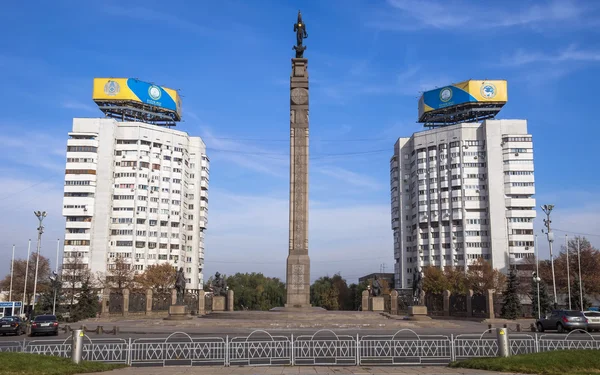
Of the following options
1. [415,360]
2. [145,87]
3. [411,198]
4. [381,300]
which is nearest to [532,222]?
[411,198]

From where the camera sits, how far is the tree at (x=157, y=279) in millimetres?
72125

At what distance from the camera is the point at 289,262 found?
3541 cm

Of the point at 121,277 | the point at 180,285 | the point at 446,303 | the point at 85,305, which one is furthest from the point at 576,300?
the point at 121,277

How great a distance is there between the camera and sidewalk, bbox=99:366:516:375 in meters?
12.2

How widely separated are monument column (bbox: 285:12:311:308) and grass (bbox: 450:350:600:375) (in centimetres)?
2238

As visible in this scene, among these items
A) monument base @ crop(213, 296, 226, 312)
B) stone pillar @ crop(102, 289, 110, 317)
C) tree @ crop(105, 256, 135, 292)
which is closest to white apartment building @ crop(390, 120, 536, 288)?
tree @ crop(105, 256, 135, 292)

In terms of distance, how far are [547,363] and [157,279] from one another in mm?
66500

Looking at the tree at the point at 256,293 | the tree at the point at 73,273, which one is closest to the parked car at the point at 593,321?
the tree at the point at 73,273

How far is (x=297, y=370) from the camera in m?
12.8

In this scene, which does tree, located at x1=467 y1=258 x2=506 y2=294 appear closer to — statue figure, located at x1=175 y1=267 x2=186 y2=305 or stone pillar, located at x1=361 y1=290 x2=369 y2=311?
stone pillar, located at x1=361 y1=290 x2=369 y2=311

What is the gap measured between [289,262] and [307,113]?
10755mm

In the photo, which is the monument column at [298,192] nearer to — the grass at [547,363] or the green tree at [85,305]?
the green tree at [85,305]

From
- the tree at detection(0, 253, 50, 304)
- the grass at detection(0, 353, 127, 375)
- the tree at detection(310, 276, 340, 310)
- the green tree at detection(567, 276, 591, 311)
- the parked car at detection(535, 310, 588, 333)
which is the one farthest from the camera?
the tree at detection(310, 276, 340, 310)

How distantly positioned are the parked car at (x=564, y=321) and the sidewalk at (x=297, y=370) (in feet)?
60.7
